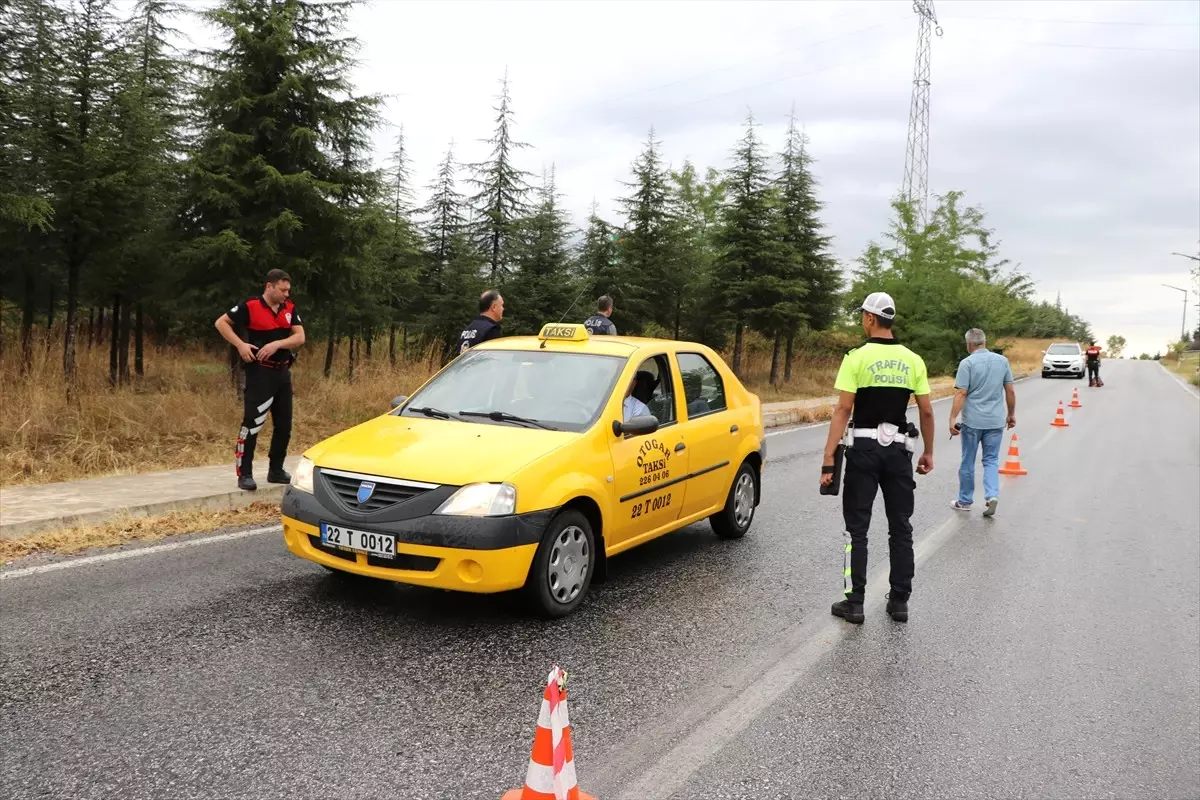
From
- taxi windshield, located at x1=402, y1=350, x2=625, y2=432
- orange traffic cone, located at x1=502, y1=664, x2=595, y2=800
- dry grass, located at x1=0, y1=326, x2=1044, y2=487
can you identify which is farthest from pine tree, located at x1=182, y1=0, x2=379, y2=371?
orange traffic cone, located at x1=502, y1=664, x2=595, y2=800

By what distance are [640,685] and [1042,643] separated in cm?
258

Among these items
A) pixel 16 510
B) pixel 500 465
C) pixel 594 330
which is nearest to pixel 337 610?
pixel 500 465

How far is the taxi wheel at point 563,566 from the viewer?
4.81 m

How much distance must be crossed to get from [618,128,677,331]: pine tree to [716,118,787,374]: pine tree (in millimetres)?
1848

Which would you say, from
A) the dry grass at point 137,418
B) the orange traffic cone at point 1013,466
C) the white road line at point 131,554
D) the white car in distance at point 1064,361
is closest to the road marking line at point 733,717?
the white road line at point 131,554

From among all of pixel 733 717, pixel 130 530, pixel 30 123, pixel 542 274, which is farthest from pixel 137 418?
pixel 542 274

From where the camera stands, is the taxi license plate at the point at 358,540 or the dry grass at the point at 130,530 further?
the dry grass at the point at 130,530

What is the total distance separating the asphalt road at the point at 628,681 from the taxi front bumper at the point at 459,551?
33 centimetres

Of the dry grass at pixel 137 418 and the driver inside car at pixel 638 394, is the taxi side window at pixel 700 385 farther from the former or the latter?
the dry grass at pixel 137 418

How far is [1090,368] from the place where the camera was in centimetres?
3838

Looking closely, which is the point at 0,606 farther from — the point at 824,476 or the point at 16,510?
the point at 824,476

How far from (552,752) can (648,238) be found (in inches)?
987

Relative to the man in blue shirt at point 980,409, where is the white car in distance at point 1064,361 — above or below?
above

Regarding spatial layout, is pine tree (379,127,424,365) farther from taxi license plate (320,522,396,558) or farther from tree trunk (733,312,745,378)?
taxi license plate (320,522,396,558)
